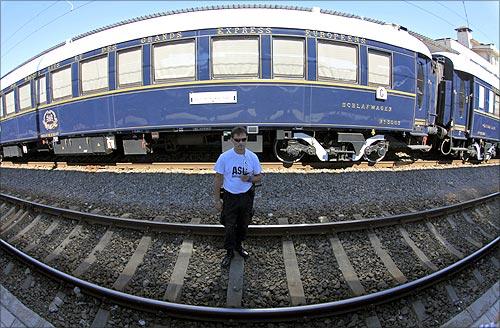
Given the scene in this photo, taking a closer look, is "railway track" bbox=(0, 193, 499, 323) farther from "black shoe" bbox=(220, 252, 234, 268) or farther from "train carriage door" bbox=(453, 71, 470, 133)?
"train carriage door" bbox=(453, 71, 470, 133)

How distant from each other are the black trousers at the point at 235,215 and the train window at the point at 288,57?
3.72 metres

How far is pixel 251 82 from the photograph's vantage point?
675 centimetres

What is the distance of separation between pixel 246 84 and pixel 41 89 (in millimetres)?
7105

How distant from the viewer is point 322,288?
367 cm

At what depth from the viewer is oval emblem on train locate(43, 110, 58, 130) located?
9.43 m

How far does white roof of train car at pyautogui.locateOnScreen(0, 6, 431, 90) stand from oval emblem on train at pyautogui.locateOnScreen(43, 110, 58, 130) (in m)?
2.36

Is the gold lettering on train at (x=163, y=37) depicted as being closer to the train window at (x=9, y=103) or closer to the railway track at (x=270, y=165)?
the railway track at (x=270, y=165)

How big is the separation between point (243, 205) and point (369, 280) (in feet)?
5.90

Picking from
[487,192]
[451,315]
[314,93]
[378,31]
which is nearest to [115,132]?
[314,93]

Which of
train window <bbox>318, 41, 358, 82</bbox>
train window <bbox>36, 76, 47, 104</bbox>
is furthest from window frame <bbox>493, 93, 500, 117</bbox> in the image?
train window <bbox>36, 76, 47, 104</bbox>

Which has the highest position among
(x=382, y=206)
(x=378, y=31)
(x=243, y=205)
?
(x=378, y=31)

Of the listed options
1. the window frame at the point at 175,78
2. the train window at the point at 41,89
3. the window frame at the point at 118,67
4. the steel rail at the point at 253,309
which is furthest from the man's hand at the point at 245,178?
the train window at the point at 41,89

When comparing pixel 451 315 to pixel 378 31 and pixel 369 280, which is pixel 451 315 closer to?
pixel 369 280

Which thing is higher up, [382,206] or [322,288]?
[382,206]
